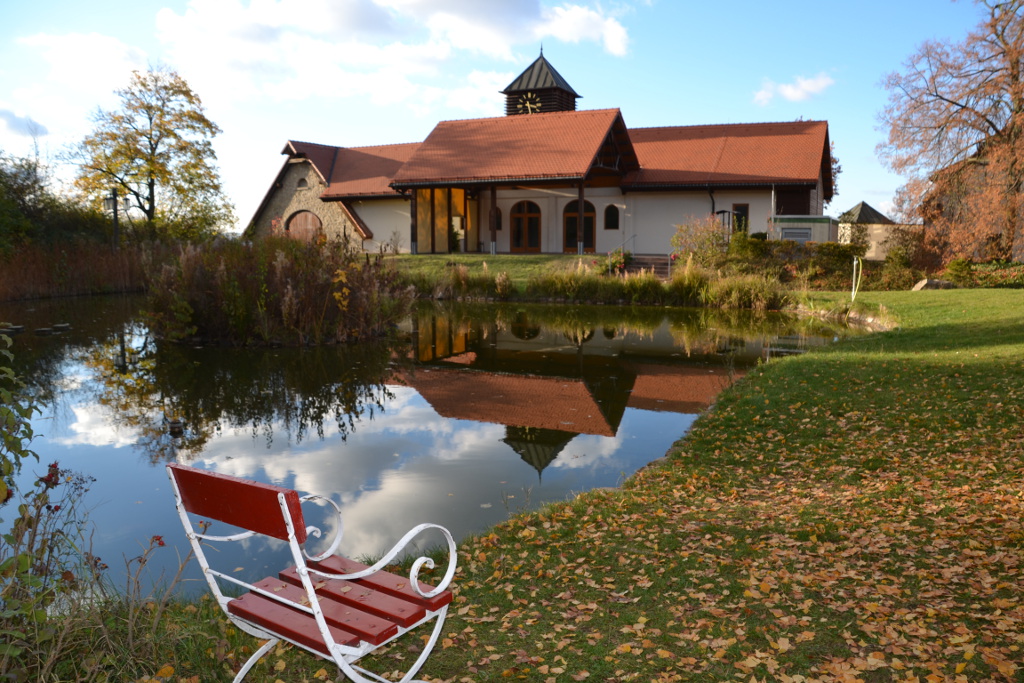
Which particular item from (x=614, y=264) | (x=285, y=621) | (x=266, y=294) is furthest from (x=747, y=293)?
(x=285, y=621)

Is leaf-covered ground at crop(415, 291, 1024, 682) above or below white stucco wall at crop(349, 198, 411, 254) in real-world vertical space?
below

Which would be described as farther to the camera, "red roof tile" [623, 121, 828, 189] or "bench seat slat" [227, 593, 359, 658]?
"red roof tile" [623, 121, 828, 189]

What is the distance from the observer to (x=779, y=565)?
4.56 metres

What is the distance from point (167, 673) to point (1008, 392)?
8.54m

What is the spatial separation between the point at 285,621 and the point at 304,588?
139mm

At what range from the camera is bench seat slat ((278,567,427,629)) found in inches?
118

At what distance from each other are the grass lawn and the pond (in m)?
0.84

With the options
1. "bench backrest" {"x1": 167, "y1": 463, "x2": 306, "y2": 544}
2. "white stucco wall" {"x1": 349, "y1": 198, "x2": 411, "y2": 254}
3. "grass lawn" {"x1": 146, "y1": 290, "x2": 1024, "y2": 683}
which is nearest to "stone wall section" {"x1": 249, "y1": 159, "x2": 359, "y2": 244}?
"white stucco wall" {"x1": 349, "y1": 198, "x2": 411, "y2": 254}

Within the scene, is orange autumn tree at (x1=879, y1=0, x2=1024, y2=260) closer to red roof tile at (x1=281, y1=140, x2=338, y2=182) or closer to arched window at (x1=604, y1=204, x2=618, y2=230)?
arched window at (x1=604, y1=204, x2=618, y2=230)

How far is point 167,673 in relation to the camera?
312 cm

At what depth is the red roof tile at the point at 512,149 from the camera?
96.3 feet

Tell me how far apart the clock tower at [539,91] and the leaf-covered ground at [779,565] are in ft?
112

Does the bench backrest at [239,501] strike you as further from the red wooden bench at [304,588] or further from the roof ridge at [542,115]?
the roof ridge at [542,115]

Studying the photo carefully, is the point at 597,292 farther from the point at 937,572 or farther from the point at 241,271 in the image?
the point at 937,572
